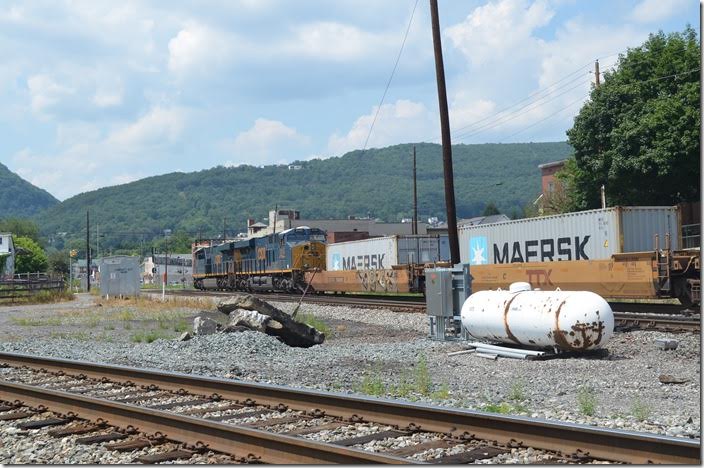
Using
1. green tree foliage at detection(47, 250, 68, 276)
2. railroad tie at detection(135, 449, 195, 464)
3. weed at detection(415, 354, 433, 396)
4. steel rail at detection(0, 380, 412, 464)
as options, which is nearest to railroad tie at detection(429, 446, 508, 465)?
steel rail at detection(0, 380, 412, 464)

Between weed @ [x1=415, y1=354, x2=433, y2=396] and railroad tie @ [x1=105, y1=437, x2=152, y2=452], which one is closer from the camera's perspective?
railroad tie @ [x1=105, y1=437, x2=152, y2=452]

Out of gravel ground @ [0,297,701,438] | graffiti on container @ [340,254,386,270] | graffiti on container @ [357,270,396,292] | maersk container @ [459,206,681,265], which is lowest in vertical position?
gravel ground @ [0,297,701,438]

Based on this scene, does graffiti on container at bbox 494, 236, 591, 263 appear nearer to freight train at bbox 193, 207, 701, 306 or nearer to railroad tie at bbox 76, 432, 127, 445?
freight train at bbox 193, 207, 701, 306

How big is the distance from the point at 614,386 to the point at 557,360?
268 centimetres

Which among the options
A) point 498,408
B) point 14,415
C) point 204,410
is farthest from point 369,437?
point 14,415

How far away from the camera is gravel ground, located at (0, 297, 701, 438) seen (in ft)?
30.5

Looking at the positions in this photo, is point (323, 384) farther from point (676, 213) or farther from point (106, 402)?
point (676, 213)

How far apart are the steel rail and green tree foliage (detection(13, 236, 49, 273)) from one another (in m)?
125

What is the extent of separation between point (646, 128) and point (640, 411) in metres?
33.7

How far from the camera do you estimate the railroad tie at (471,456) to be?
21.5 feet

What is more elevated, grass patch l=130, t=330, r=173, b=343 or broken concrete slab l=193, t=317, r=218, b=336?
broken concrete slab l=193, t=317, r=218, b=336

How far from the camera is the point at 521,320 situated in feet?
47.9

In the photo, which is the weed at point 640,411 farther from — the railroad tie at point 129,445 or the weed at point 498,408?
the railroad tie at point 129,445

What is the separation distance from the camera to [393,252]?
39188 mm
